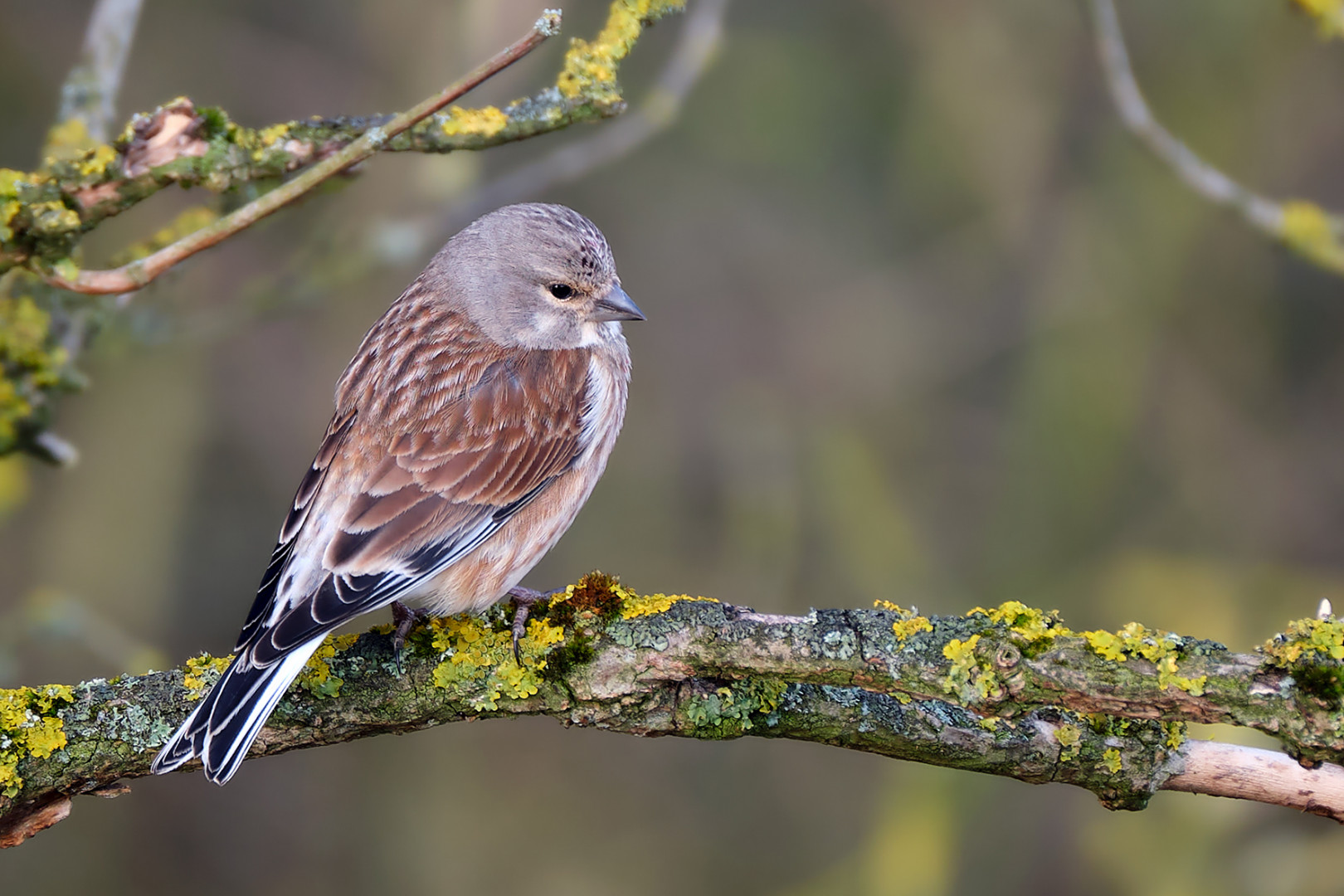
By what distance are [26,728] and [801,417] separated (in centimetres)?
500

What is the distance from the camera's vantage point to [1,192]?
3.20 metres

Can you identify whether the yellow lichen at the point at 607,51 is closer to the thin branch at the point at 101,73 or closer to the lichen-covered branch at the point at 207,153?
the lichen-covered branch at the point at 207,153

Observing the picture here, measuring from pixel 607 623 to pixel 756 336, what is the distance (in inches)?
204

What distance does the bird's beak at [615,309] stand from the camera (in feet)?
15.7

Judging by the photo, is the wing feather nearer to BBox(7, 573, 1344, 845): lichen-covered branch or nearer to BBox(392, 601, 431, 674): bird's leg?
BBox(392, 601, 431, 674): bird's leg

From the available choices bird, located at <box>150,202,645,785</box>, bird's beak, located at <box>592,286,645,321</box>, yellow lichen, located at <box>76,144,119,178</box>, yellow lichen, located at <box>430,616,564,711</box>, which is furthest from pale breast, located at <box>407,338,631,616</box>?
yellow lichen, located at <box>76,144,119,178</box>

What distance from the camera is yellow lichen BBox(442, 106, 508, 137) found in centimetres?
342

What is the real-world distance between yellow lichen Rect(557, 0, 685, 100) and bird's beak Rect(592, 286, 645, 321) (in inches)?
56.6

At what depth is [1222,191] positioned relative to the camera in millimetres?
4344

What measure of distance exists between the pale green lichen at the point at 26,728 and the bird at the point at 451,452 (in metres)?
0.27

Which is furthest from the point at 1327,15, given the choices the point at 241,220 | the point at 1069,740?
the point at 241,220

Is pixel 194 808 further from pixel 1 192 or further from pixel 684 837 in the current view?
pixel 1 192

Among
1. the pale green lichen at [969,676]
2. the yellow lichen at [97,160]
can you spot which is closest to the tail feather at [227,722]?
the yellow lichen at [97,160]

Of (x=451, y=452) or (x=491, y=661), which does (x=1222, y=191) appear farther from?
(x=491, y=661)
